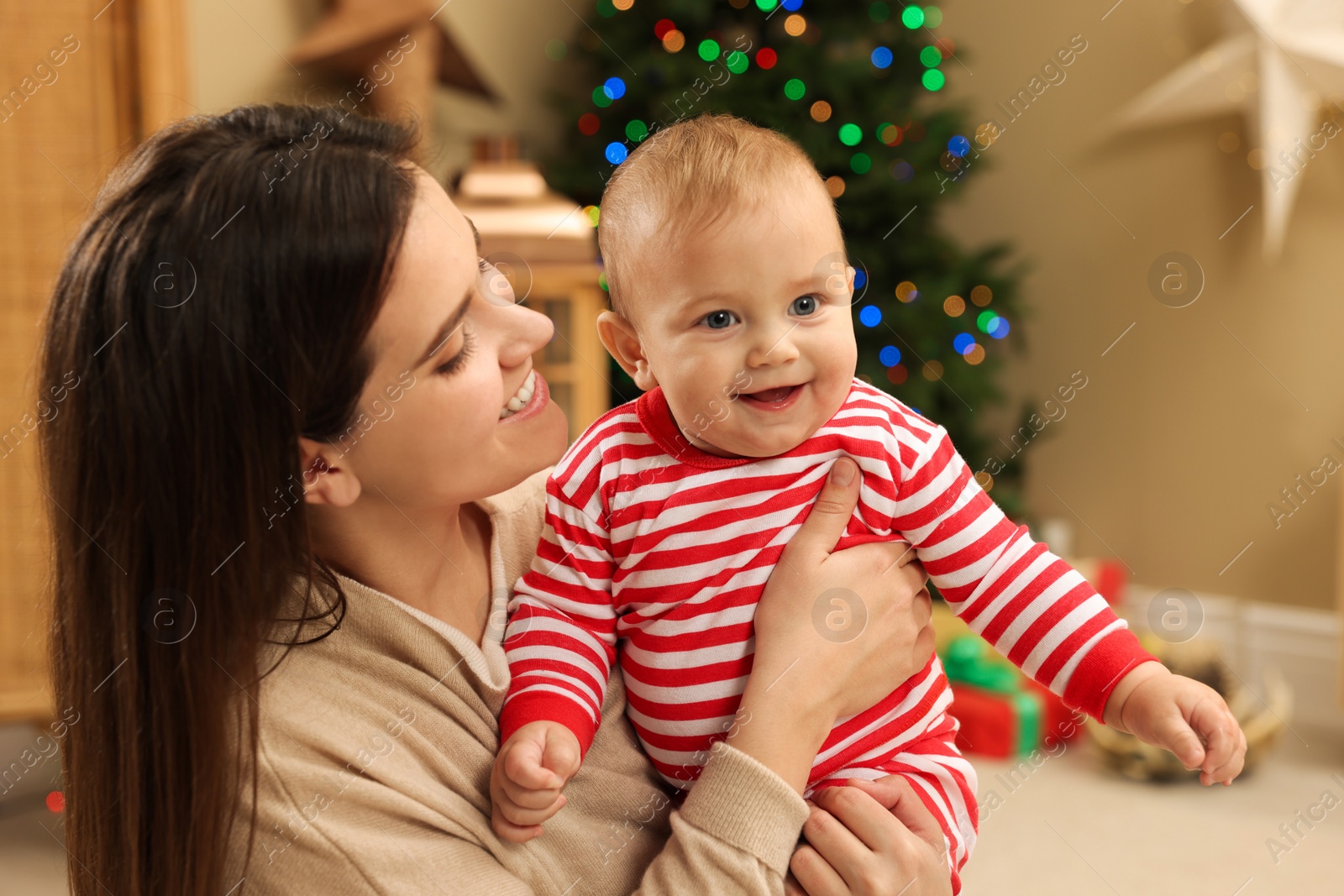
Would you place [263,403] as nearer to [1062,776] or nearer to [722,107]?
[722,107]

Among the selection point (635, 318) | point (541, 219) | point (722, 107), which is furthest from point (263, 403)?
point (722, 107)

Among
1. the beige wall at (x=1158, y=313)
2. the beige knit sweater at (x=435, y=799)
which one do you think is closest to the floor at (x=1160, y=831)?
the beige wall at (x=1158, y=313)

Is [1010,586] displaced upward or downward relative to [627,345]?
downward

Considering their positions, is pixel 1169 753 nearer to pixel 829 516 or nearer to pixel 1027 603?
pixel 1027 603

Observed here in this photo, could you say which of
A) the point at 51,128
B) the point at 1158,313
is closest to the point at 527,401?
the point at 51,128

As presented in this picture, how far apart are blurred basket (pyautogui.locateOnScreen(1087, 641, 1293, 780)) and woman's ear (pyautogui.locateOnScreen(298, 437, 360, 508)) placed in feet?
7.32

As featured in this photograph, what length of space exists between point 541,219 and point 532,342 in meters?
1.74

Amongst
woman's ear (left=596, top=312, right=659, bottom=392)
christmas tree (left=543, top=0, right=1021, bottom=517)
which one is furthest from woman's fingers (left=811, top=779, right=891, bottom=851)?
christmas tree (left=543, top=0, right=1021, bottom=517)

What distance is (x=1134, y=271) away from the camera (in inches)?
132

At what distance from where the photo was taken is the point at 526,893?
0.92 meters

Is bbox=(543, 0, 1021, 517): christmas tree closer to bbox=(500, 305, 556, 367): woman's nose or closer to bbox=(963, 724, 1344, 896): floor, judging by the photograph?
bbox=(963, 724, 1344, 896): floor

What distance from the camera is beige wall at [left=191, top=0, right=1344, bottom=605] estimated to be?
119 inches

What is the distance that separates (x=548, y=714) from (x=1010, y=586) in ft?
1.48

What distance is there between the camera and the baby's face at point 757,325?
0.97m
